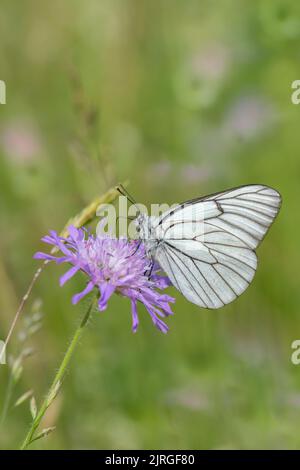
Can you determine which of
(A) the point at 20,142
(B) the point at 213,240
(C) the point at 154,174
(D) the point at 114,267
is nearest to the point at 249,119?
(C) the point at 154,174

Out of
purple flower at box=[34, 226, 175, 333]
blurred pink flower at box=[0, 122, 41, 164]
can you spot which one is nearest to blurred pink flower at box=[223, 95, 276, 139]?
blurred pink flower at box=[0, 122, 41, 164]

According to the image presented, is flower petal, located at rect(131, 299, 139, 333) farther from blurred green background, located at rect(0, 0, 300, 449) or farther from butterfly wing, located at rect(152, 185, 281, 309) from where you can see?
blurred green background, located at rect(0, 0, 300, 449)

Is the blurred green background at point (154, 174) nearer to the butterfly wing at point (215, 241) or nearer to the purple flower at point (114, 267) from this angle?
the butterfly wing at point (215, 241)

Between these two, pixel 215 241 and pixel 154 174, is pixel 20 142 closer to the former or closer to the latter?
pixel 154 174

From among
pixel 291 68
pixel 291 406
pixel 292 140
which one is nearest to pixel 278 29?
pixel 291 68

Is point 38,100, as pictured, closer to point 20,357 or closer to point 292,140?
point 292,140

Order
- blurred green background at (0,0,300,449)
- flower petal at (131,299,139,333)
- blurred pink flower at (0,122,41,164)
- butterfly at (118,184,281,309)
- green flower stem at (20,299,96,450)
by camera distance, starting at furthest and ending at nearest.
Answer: blurred pink flower at (0,122,41,164) → blurred green background at (0,0,300,449) → butterfly at (118,184,281,309) → flower petal at (131,299,139,333) → green flower stem at (20,299,96,450)
